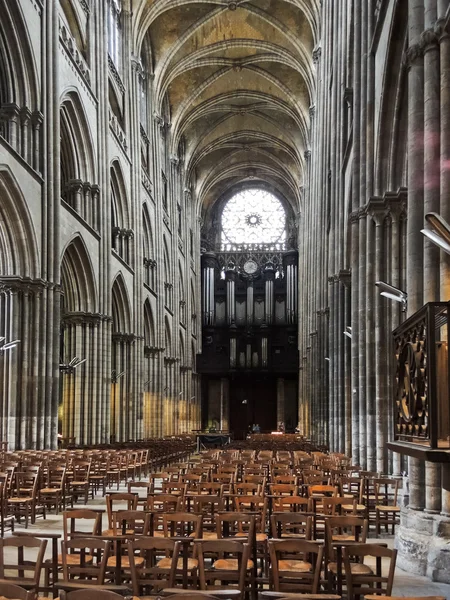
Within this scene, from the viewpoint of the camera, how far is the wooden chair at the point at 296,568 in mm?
6605

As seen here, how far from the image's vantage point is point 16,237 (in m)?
23.9

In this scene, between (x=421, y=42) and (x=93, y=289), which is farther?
(x=93, y=289)

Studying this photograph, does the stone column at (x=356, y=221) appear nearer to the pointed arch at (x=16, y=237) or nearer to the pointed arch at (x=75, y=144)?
the pointed arch at (x=16, y=237)

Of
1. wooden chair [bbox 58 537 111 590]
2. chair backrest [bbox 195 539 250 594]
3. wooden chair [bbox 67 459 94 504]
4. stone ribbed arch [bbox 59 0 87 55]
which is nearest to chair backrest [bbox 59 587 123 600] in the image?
wooden chair [bbox 58 537 111 590]

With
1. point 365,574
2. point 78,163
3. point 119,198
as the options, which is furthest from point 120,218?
point 365,574

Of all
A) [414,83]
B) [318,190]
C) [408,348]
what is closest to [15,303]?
[414,83]

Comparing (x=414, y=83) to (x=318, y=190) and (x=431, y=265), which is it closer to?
(x=431, y=265)

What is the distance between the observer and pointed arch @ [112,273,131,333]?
124ft

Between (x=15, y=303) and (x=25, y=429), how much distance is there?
161 inches

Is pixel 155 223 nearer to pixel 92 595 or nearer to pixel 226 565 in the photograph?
pixel 226 565

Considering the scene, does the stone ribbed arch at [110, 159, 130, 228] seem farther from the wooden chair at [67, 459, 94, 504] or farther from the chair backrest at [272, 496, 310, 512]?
the chair backrest at [272, 496, 310, 512]

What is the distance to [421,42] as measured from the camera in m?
12.3

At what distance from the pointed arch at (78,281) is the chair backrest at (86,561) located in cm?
2311

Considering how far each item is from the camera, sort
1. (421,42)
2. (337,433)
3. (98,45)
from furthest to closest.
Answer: (98,45) < (337,433) < (421,42)
